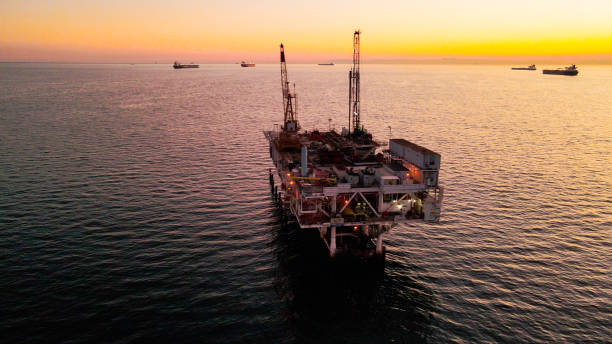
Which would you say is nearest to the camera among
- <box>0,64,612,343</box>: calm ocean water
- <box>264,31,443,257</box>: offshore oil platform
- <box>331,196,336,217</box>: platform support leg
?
<box>0,64,612,343</box>: calm ocean water

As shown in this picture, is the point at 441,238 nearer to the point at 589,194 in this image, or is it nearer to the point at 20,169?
the point at 589,194

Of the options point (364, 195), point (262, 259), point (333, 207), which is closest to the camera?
point (333, 207)

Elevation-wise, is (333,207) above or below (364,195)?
below

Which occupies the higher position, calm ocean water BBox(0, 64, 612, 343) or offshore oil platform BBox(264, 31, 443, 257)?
offshore oil platform BBox(264, 31, 443, 257)

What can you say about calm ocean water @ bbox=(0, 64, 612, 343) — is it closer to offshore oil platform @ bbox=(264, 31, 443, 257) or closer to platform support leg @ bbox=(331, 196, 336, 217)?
offshore oil platform @ bbox=(264, 31, 443, 257)

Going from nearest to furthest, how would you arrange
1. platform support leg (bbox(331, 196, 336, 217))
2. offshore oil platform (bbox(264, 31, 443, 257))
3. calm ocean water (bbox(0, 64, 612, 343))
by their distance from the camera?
1. calm ocean water (bbox(0, 64, 612, 343))
2. offshore oil platform (bbox(264, 31, 443, 257))
3. platform support leg (bbox(331, 196, 336, 217))

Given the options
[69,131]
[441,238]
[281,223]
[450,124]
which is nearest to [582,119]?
[450,124]

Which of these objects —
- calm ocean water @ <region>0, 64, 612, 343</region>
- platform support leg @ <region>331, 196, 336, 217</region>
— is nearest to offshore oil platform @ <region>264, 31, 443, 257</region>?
platform support leg @ <region>331, 196, 336, 217</region>

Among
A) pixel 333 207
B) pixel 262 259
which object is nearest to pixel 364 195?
pixel 333 207

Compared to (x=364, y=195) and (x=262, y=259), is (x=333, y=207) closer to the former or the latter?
(x=364, y=195)

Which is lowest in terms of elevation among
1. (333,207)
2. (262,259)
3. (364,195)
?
(262,259)

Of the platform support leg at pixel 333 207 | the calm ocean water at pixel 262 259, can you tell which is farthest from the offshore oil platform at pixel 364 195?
the calm ocean water at pixel 262 259
